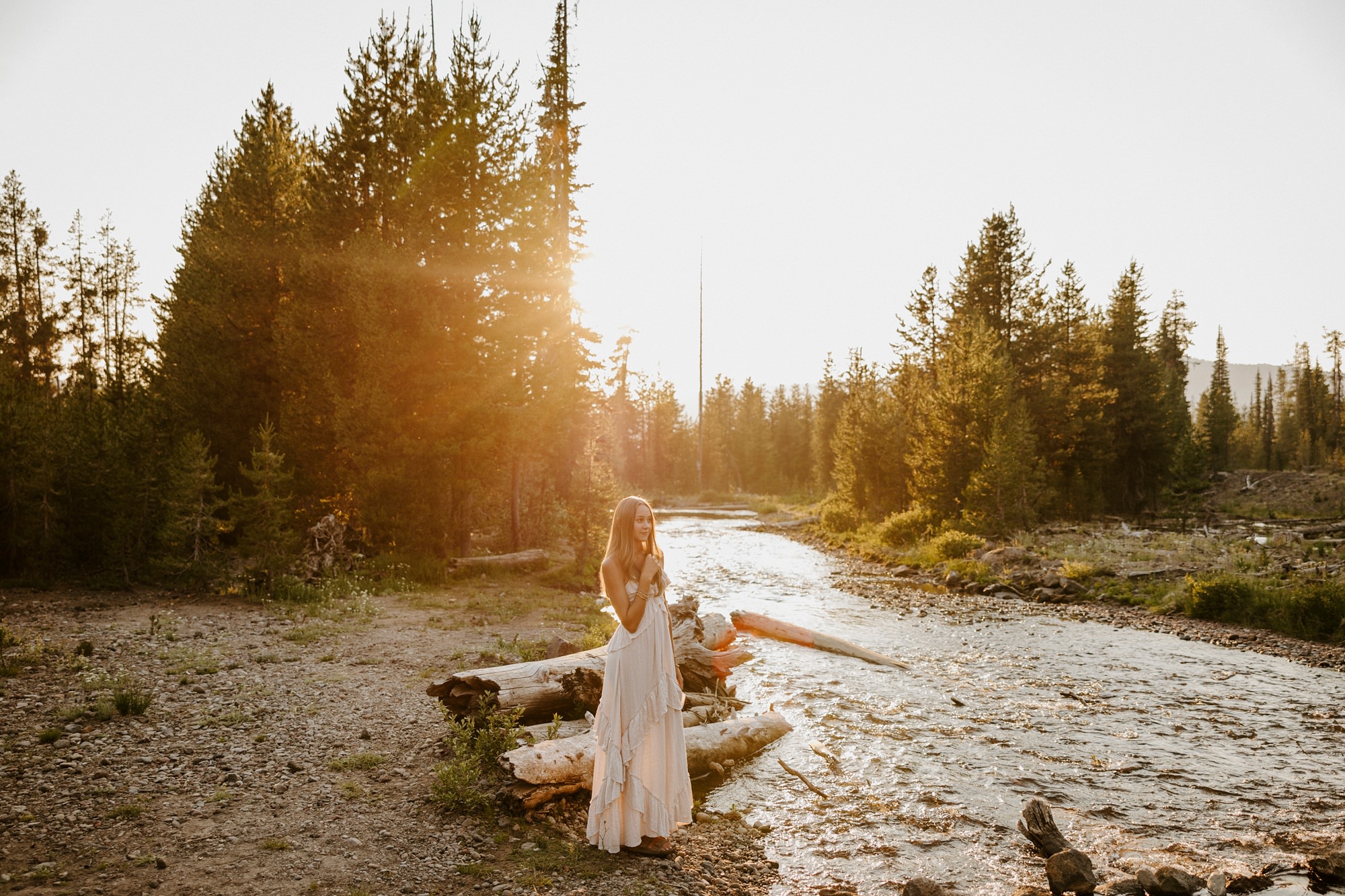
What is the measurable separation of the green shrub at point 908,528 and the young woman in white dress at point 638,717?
2436 cm

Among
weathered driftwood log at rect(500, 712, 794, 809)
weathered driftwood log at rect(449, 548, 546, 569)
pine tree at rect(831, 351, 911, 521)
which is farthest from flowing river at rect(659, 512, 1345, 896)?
pine tree at rect(831, 351, 911, 521)

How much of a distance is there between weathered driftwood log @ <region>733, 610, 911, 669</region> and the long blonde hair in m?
8.66

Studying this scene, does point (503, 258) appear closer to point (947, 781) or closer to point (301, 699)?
point (301, 699)

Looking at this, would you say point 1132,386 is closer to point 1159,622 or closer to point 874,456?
point 874,456

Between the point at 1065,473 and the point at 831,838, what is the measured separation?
37.9 m

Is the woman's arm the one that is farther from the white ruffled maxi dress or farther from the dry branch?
the dry branch

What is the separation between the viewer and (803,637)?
13938 mm

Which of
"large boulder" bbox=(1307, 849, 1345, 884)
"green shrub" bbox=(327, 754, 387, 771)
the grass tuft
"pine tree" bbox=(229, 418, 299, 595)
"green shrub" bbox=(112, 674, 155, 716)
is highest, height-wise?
"pine tree" bbox=(229, 418, 299, 595)

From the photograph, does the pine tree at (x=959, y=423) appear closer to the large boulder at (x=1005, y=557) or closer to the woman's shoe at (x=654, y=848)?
the large boulder at (x=1005, y=557)

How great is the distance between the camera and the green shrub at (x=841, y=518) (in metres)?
35.7

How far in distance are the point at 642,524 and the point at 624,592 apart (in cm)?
57

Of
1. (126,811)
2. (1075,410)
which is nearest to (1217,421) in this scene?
(1075,410)

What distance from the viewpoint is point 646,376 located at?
285ft

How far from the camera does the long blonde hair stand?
5.34 metres
